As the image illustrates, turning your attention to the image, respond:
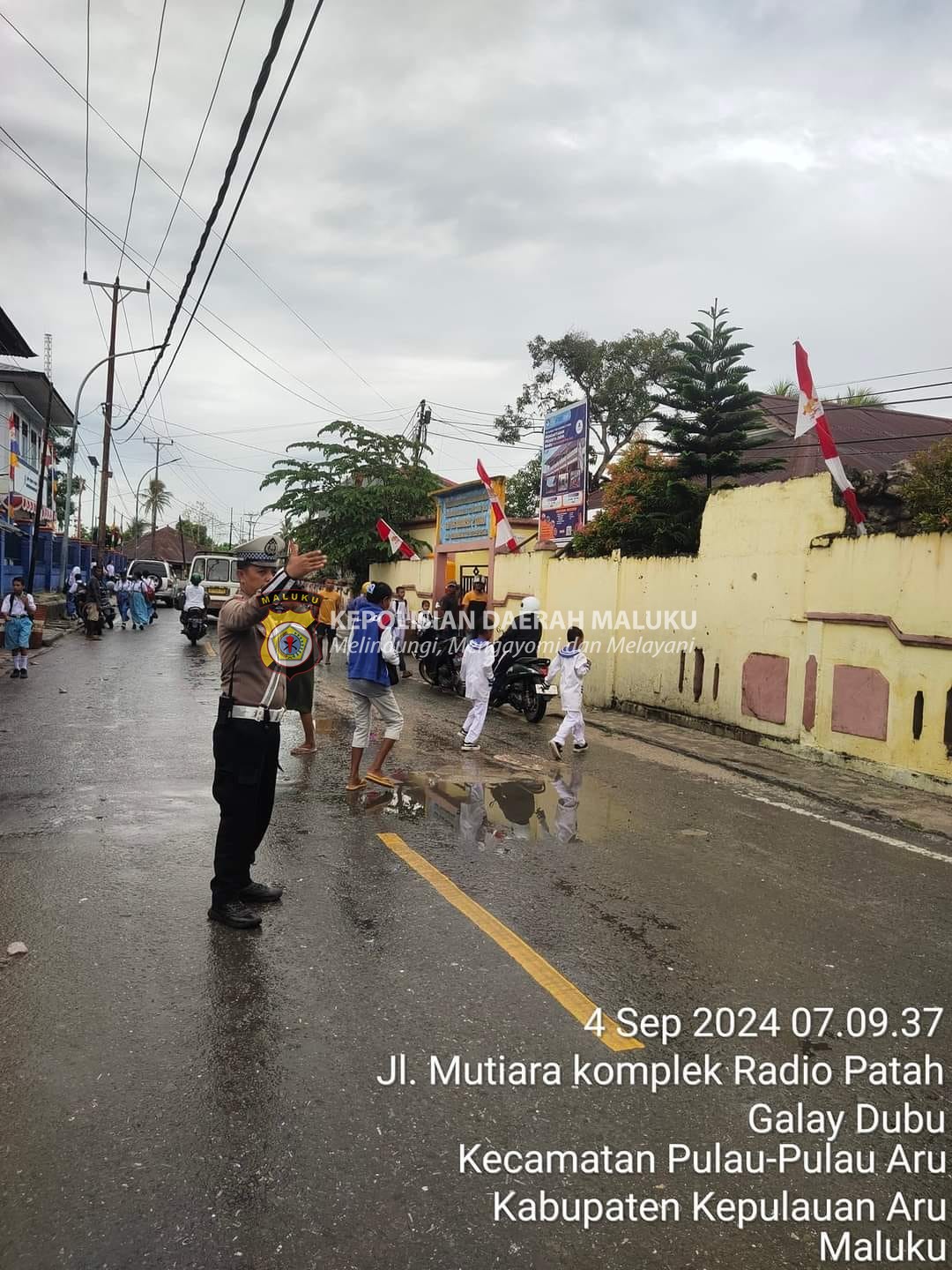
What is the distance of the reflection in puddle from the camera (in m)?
6.72

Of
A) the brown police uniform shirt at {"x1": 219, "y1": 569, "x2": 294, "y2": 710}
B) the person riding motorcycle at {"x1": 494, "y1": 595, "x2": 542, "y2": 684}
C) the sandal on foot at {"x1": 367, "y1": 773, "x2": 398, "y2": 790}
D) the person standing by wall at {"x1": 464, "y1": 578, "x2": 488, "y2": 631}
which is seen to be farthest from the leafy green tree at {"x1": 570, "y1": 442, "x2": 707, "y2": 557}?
A: the brown police uniform shirt at {"x1": 219, "y1": 569, "x2": 294, "y2": 710}

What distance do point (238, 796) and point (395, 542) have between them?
19.6m

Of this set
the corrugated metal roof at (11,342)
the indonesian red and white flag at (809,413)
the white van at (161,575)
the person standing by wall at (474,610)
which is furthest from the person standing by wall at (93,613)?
the indonesian red and white flag at (809,413)

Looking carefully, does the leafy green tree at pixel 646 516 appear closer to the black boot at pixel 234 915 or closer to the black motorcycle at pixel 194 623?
the black motorcycle at pixel 194 623

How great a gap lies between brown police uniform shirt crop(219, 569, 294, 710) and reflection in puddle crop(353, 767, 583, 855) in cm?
208

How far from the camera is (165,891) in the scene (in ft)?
17.0

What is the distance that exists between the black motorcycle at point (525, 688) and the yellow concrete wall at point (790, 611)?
1.95 metres

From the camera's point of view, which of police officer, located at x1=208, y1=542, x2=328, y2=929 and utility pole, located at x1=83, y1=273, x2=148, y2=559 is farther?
utility pole, located at x1=83, y1=273, x2=148, y2=559

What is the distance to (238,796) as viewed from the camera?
490 cm

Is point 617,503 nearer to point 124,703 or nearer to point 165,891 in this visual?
point 124,703

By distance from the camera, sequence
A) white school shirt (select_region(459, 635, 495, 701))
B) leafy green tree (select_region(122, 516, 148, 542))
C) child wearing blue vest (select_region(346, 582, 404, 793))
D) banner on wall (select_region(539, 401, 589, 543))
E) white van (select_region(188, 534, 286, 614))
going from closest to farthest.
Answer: child wearing blue vest (select_region(346, 582, 404, 793)) → white school shirt (select_region(459, 635, 495, 701)) → banner on wall (select_region(539, 401, 589, 543)) → white van (select_region(188, 534, 286, 614)) → leafy green tree (select_region(122, 516, 148, 542))

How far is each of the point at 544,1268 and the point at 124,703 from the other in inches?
440

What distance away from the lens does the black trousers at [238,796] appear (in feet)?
15.8

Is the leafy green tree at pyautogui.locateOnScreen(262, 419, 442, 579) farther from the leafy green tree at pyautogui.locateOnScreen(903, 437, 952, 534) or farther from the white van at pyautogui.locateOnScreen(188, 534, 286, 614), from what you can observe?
the leafy green tree at pyautogui.locateOnScreen(903, 437, 952, 534)
